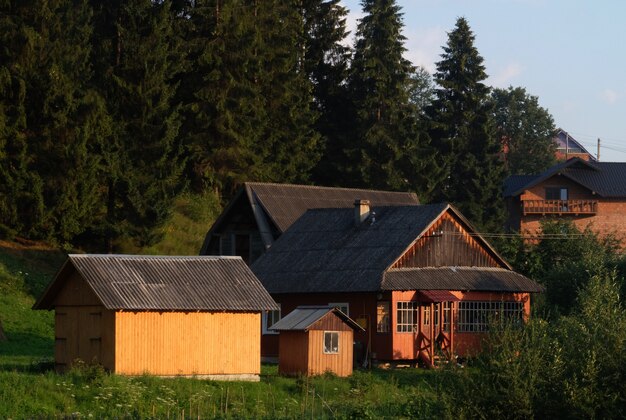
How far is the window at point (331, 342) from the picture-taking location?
38.2 meters

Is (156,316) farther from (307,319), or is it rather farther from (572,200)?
(572,200)

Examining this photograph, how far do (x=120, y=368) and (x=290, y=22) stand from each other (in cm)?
4079

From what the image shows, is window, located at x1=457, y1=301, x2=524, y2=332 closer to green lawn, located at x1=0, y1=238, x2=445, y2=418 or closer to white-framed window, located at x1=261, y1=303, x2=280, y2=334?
green lawn, located at x1=0, y1=238, x2=445, y2=418

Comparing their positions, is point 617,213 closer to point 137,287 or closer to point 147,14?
point 147,14

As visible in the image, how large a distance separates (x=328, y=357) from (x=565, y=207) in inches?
2002

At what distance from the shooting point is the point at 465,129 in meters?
79.0

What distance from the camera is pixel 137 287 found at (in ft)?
116

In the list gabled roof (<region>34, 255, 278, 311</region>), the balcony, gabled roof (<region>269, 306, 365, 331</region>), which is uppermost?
the balcony

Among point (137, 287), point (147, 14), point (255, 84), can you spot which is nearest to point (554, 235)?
point (255, 84)

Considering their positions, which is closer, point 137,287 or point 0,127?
point 137,287

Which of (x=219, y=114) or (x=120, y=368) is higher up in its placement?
(x=219, y=114)

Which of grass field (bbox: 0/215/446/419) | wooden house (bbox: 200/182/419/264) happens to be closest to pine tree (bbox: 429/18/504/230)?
wooden house (bbox: 200/182/419/264)

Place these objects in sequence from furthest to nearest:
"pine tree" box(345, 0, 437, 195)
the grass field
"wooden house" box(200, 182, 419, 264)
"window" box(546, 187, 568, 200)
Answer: "window" box(546, 187, 568, 200)
"pine tree" box(345, 0, 437, 195)
"wooden house" box(200, 182, 419, 264)
the grass field

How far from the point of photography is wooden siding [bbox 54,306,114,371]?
3450 cm
